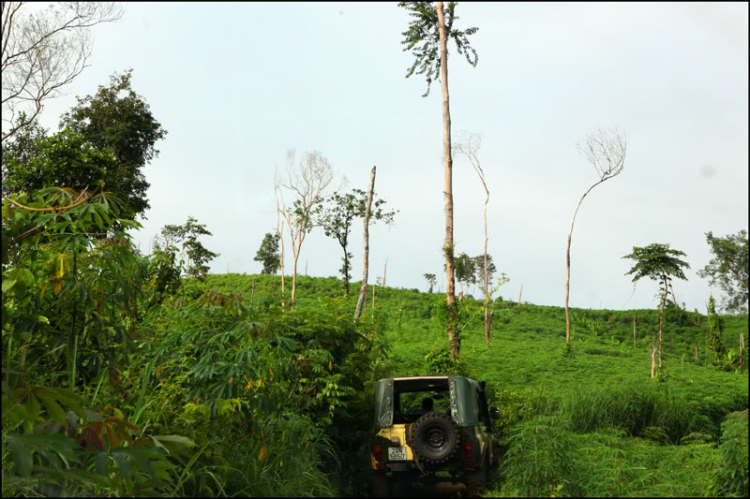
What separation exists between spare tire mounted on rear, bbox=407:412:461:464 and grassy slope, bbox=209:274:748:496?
680 millimetres

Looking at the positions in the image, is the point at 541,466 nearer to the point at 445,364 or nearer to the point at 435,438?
the point at 435,438

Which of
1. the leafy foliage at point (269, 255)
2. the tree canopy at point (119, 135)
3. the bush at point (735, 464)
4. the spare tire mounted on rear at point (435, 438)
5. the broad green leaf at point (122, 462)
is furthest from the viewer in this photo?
the leafy foliage at point (269, 255)

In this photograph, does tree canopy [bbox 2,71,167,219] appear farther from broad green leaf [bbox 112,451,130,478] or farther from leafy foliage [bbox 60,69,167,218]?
broad green leaf [bbox 112,451,130,478]

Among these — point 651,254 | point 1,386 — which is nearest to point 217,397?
point 1,386

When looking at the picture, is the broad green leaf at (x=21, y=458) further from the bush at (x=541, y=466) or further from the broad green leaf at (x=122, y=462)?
the bush at (x=541, y=466)

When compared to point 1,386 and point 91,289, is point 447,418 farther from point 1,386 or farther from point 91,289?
point 1,386

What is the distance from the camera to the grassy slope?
738 cm

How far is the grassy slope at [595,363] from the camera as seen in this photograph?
24.2 feet

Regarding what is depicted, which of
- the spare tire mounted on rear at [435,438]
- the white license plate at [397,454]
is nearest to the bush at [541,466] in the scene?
the spare tire mounted on rear at [435,438]

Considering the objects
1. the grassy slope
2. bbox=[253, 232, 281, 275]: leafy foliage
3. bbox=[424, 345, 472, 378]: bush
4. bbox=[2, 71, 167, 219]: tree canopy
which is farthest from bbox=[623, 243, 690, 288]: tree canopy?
bbox=[253, 232, 281, 275]: leafy foliage

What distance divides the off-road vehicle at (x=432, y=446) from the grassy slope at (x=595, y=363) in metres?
0.48

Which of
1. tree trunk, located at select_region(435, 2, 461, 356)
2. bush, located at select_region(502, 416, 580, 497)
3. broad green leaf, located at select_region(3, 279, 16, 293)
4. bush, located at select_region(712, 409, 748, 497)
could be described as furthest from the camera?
tree trunk, located at select_region(435, 2, 461, 356)

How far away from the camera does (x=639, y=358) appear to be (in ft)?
86.0

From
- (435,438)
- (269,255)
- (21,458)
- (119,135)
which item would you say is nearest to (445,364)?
(435,438)
